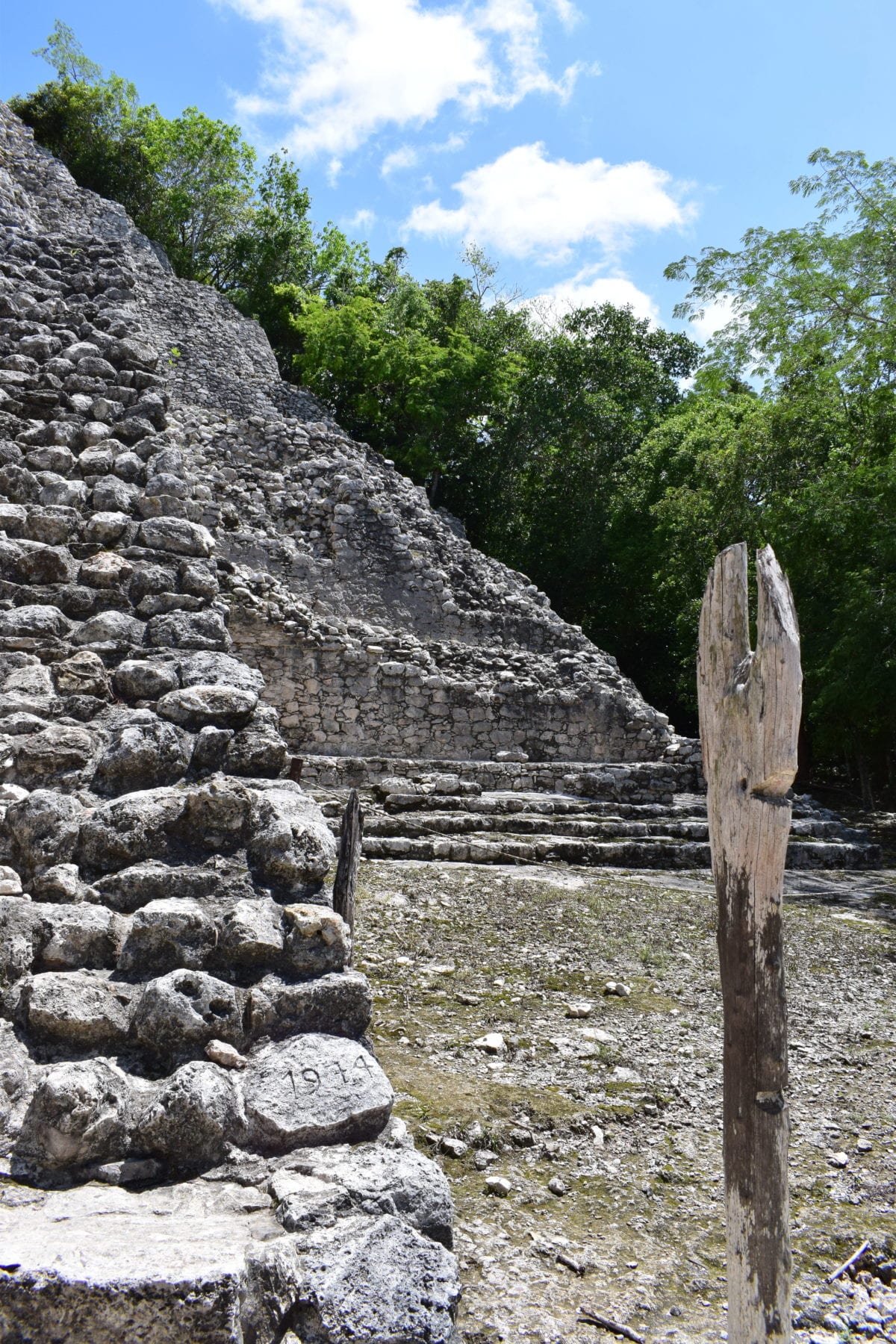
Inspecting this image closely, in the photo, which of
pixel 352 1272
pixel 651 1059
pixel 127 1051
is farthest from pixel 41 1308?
pixel 651 1059

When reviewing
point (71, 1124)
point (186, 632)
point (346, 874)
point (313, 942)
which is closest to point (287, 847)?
point (313, 942)

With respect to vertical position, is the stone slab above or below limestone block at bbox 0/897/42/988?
below

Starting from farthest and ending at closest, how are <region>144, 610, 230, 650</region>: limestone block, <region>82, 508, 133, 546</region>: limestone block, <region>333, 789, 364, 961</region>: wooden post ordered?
1. <region>333, 789, 364, 961</region>: wooden post
2. <region>82, 508, 133, 546</region>: limestone block
3. <region>144, 610, 230, 650</region>: limestone block

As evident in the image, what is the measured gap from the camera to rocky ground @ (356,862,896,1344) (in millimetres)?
2482

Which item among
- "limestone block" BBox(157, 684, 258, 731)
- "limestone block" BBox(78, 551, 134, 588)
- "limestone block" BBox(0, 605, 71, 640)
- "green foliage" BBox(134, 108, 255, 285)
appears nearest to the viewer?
"limestone block" BBox(157, 684, 258, 731)

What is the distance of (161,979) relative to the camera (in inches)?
90.2

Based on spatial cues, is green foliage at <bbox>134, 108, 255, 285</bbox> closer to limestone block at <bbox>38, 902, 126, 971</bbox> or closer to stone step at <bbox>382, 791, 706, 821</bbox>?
stone step at <bbox>382, 791, 706, 821</bbox>

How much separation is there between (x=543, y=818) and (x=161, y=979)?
24.4 feet

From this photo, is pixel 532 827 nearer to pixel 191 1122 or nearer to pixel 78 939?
pixel 78 939

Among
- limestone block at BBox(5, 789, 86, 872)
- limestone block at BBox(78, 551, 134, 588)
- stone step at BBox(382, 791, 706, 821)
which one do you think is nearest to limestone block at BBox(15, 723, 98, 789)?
limestone block at BBox(5, 789, 86, 872)

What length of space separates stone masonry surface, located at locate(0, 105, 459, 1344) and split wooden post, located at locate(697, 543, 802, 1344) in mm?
606

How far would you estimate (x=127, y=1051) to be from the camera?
87.7 inches

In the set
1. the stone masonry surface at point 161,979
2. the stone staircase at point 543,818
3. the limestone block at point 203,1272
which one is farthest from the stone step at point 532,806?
the limestone block at point 203,1272

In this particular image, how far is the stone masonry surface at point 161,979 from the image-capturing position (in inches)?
66.6
